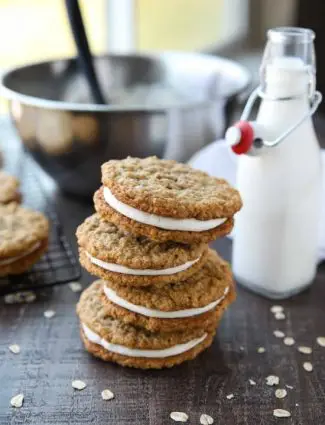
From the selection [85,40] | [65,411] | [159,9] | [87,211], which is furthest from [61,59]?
[159,9]

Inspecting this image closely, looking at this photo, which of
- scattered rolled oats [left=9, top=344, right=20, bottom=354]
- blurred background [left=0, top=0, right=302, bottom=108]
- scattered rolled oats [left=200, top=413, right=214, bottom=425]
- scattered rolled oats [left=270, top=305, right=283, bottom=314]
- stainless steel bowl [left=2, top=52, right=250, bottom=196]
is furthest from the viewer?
blurred background [left=0, top=0, right=302, bottom=108]

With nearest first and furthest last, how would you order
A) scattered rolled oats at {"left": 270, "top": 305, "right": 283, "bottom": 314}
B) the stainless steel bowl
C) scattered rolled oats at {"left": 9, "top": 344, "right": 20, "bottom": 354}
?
scattered rolled oats at {"left": 9, "top": 344, "right": 20, "bottom": 354} < scattered rolled oats at {"left": 270, "top": 305, "right": 283, "bottom": 314} < the stainless steel bowl

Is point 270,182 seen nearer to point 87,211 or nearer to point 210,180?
point 210,180

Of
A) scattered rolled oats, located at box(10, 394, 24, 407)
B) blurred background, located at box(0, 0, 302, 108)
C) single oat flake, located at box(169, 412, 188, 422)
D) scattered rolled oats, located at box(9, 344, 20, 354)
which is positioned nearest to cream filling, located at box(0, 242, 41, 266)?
scattered rolled oats, located at box(9, 344, 20, 354)

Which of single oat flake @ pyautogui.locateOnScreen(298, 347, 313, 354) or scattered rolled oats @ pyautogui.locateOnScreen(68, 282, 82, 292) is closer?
single oat flake @ pyautogui.locateOnScreen(298, 347, 313, 354)

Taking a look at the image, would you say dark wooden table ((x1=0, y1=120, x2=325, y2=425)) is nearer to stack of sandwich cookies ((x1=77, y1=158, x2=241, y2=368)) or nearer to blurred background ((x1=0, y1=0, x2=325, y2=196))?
stack of sandwich cookies ((x1=77, y1=158, x2=241, y2=368))

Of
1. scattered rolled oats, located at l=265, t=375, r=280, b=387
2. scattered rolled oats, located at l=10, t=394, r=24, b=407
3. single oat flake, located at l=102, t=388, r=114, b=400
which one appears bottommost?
scattered rolled oats, located at l=265, t=375, r=280, b=387

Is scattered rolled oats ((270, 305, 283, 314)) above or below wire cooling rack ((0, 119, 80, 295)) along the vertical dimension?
below
